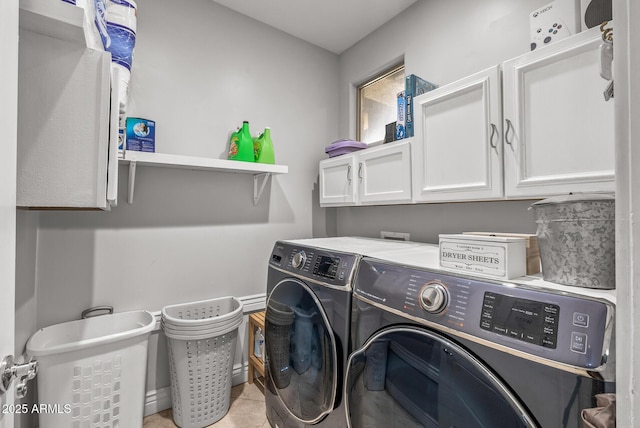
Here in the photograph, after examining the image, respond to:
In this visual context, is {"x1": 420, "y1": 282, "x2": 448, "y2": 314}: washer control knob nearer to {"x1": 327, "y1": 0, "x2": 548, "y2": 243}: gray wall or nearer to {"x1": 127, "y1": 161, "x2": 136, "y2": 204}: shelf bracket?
{"x1": 327, "y1": 0, "x2": 548, "y2": 243}: gray wall

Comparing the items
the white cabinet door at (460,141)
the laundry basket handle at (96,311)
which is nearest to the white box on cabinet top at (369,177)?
the white cabinet door at (460,141)

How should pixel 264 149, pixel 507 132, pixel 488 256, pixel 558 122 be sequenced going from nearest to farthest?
pixel 488 256, pixel 558 122, pixel 507 132, pixel 264 149

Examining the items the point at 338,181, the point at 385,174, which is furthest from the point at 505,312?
the point at 338,181

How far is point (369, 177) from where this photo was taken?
1968 mm

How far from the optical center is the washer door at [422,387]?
697 mm

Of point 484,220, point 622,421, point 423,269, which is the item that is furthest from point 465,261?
point 484,220

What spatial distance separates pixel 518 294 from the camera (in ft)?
2.31

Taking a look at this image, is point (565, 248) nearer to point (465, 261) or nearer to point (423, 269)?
point (465, 261)

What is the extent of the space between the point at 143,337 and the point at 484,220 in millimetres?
1926

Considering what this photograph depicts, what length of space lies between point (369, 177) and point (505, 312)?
136 centimetres

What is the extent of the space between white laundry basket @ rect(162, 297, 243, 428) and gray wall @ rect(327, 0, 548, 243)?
1.31 m

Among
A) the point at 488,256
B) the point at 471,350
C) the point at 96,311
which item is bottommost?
the point at 96,311

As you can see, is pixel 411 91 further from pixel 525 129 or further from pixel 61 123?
pixel 61 123

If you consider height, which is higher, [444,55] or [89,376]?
[444,55]
